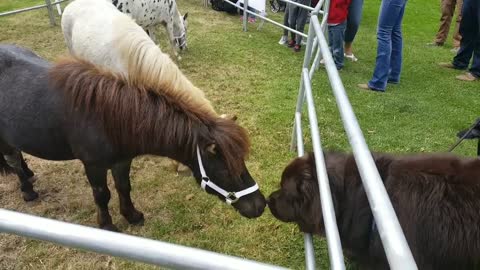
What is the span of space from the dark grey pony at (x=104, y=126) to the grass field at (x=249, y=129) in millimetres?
574

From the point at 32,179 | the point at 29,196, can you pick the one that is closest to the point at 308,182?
the point at 29,196

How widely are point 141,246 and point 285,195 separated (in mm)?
1478

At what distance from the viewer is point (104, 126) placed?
7.70ft

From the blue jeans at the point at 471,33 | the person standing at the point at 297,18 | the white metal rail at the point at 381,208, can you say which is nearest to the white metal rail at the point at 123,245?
the white metal rail at the point at 381,208

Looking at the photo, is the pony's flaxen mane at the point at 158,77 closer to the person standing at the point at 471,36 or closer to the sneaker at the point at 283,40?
the sneaker at the point at 283,40

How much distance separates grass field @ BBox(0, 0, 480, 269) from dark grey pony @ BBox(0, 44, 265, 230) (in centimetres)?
57

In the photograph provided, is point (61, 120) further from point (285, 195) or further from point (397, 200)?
point (397, 200)

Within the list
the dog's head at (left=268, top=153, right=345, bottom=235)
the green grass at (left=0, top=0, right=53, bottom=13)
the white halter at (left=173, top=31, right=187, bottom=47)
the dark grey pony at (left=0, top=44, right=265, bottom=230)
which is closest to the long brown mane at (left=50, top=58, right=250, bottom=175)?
the dark grey pony at (left=0, top=44, right=265, bottom=230)

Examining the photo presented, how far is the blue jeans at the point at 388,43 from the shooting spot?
4.87 metres

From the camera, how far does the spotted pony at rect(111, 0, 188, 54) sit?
5676mm

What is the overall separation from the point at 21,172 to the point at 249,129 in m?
2.39

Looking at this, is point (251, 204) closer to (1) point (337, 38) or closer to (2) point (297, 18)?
(1) point (337, 38)

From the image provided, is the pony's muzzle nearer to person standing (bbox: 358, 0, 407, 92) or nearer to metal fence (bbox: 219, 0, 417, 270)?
metal fence (bbox: 219, 0, 417, 270)

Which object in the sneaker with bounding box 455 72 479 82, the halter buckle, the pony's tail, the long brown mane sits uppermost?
the long brown mane
